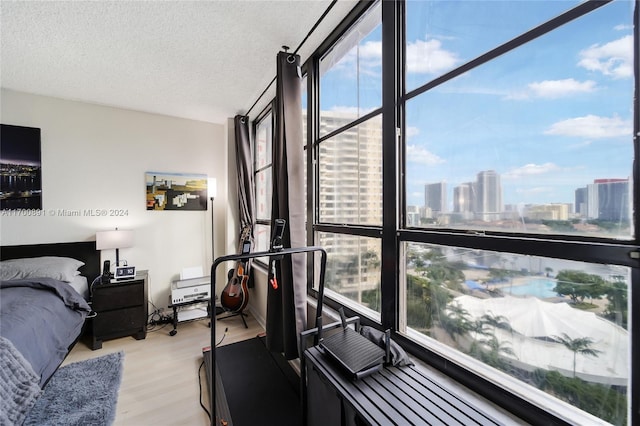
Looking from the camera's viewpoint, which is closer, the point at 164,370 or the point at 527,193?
the point at 527,193

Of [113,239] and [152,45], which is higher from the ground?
[152,45]

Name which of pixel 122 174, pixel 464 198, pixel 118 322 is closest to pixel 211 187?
pixel 122 174

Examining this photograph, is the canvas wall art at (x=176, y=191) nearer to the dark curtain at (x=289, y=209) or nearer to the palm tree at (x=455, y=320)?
the dark curtain at (x=289, y=209)

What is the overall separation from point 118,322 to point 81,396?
95 centimetres

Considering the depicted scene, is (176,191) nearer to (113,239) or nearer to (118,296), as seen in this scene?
(113,239)

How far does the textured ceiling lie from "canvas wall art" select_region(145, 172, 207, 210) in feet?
3.20

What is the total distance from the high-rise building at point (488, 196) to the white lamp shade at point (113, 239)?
3.43m

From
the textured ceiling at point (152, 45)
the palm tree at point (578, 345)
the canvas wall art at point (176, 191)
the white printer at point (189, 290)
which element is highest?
the textured ceiling at point (152, 45)

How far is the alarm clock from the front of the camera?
9.13 feet

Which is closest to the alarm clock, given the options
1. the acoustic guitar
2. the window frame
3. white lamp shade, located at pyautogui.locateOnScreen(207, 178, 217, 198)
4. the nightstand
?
the nightstand

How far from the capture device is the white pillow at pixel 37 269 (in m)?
2.29

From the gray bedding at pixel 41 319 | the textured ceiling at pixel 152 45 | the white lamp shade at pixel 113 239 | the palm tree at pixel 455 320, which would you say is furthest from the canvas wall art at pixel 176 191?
the palm tree at pixel 455 320

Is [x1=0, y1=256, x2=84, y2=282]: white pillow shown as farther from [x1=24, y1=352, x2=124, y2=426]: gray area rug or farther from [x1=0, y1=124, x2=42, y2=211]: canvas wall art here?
[x1=24, y1=352, x2=124, y2=426]: gray area rug

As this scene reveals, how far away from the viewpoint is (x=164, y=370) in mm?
2174
